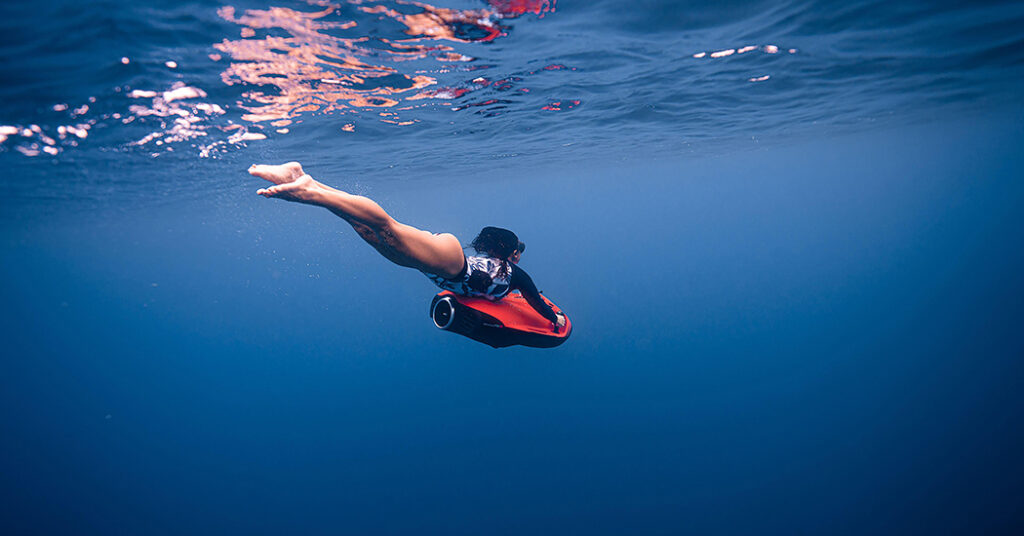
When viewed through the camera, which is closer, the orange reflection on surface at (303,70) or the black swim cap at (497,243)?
the black swim cap at (497,243)

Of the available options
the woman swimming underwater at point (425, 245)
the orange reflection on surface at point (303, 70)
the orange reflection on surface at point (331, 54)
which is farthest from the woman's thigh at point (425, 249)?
the orange reflection on surface at point (303, 70)

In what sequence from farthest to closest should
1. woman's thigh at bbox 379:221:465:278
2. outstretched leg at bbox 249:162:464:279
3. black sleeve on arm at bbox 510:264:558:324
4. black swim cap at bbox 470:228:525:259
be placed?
black swim cap at bbox 470:228:525:259 < black sleeve on arm at bbox 510:264:558:324 < woman's thigh at bbox 379:221:465:278 < outstretched leg at bbox 249:162:464:279

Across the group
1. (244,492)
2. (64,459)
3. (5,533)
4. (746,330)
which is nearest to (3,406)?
(64,459)

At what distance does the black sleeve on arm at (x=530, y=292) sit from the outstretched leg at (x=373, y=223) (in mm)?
819

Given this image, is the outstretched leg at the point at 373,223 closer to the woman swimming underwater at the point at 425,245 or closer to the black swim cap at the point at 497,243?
the woman swimming underwater at the point at 425,245

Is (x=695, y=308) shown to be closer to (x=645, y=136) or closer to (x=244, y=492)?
(x=645, y=136)

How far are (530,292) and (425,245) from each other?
1632 mm

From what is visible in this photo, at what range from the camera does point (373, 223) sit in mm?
2932

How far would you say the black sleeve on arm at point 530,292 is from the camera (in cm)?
445

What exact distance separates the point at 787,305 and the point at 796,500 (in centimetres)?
4608

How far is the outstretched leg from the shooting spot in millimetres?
2738

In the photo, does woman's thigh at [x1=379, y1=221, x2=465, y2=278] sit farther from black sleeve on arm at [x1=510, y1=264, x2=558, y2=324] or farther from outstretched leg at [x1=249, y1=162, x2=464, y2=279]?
black sleeve on arm at [x1=510, y1=264, x2=558, y2=324]

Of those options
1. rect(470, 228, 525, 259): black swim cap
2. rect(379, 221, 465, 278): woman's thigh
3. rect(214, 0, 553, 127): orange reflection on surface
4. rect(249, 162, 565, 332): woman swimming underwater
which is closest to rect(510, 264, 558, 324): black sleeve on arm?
rect(249, 162, 565, 332): woman swimming underwater

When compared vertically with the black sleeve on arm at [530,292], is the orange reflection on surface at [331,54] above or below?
above
